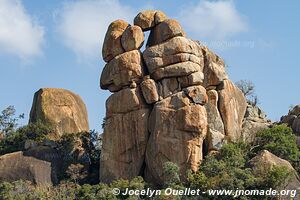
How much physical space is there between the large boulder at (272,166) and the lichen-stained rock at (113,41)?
429 inches

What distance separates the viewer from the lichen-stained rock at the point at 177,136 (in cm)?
4659

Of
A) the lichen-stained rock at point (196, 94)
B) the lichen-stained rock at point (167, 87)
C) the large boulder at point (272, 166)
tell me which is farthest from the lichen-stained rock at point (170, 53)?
the large boulder at point (272, 166)

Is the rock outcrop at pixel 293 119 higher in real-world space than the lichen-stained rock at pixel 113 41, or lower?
lower

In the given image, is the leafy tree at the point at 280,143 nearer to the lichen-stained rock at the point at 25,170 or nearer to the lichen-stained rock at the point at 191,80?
the lichen-stained rock at the point at 191,80

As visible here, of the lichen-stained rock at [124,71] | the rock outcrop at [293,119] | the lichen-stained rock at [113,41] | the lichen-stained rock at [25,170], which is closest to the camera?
the lichen-stained rock at [124,71]

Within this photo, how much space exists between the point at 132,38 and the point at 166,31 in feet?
6.96

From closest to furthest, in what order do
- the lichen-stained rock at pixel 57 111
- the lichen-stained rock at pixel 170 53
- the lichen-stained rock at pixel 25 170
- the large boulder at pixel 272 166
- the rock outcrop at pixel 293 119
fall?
the large boulder at pixel 272 166 < the lichen-stained rock at pixel 170 53 < the lichen-stained rock at pixel 25 170 < the rock outcrop at pixel 293 119 < the lichen-stained rock at pixel 57 111

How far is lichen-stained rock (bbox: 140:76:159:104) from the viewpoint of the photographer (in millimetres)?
48456

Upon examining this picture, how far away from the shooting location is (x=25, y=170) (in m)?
50.0

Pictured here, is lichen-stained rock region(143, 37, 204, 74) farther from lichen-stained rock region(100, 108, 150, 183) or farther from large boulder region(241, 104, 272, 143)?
large boulder region(241, 104, 272, 143)

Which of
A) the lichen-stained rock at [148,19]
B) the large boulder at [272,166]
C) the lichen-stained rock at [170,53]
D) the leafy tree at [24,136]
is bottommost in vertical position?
the large boulder at [272,166]

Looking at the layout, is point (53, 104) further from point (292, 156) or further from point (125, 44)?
point (292, 156)

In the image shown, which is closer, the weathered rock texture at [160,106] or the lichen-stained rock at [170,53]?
the weathered rock texture at [160,106]

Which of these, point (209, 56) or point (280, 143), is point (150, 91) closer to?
point (209, 56)
